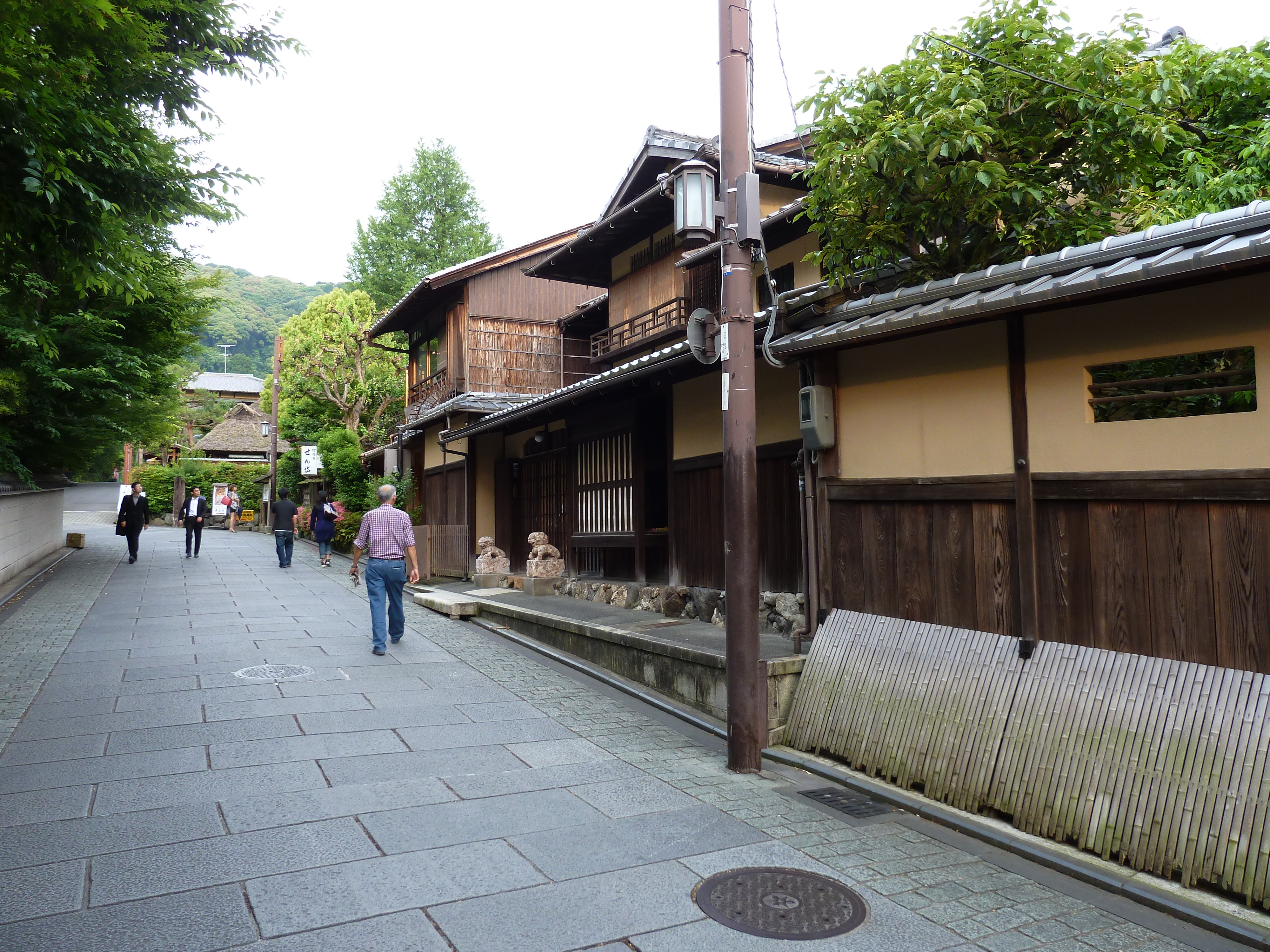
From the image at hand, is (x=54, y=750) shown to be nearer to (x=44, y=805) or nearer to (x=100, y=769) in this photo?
(x=100, y=769)

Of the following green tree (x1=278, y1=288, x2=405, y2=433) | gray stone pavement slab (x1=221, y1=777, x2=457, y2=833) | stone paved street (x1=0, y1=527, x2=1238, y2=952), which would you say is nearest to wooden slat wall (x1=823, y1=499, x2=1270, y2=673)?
stone paved street (x1=0, y1=527, x2=1238, y2=952)

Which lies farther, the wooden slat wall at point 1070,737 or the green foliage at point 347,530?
the green foliage at point 347,530

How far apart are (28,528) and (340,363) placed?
15.4 m

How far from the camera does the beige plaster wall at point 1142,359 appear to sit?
452 centimetres

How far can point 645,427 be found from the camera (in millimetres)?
12445

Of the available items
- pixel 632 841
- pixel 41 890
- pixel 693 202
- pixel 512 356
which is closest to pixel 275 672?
pixel 41 890

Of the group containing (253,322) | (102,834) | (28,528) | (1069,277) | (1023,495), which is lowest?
(102,834)

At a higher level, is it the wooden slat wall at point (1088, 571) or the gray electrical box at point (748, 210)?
the gray electrical box at point (748, 210)

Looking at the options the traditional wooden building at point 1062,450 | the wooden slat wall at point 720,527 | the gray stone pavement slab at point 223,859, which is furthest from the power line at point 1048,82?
the gray stone pavement slab at point 223,859

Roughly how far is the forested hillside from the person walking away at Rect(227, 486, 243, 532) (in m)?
31.7

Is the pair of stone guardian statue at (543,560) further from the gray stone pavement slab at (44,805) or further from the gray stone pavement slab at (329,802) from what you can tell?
the gray stone pavement slab at (44,805)

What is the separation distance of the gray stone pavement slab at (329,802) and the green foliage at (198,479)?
45375 millimetres

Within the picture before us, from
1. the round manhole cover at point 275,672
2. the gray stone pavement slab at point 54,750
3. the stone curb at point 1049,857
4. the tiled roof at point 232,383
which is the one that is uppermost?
the tiled roof at point 232,383

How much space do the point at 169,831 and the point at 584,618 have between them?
6636 millimetres
